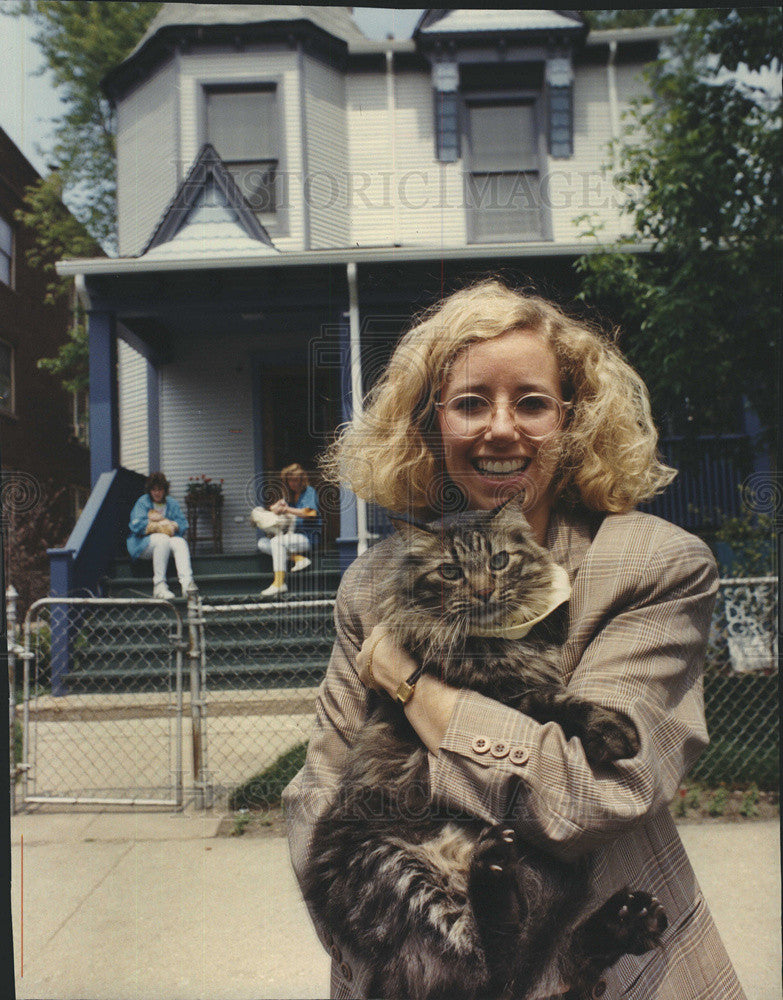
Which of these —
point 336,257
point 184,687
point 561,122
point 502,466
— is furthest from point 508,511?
point 184,687

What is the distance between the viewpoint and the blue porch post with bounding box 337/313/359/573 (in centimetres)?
174

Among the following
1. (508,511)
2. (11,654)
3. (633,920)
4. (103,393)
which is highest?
(103,393)

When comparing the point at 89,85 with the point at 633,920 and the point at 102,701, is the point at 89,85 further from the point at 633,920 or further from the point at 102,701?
the point at 633,920

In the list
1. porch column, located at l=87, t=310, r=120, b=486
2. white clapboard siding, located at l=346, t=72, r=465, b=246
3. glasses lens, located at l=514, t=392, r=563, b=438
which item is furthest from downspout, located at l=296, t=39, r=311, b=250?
glasses lens, located at l=514, t=392, r=563, b=438

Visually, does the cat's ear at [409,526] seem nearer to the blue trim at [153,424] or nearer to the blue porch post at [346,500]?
the blue porch post at [346,500]

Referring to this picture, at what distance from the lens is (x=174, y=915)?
2.70 m

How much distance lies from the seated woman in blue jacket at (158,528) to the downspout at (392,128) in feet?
3.04

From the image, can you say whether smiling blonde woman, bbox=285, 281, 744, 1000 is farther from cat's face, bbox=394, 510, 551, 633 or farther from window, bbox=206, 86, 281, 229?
window, bbox=206, 86, 281, 229

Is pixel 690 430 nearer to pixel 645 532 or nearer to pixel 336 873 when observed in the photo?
pixel 645 532

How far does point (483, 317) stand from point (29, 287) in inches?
54.5

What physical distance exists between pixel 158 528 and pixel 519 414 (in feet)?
3.64

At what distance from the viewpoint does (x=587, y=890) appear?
1.17 metres

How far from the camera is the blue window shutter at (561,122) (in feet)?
7.07

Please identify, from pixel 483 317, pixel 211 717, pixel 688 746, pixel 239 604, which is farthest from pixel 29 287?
pixel 688 746
